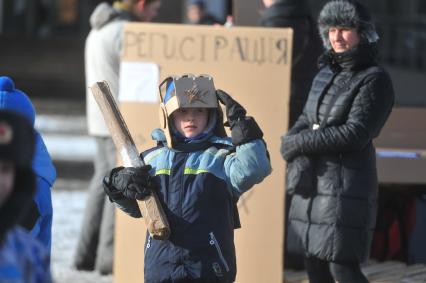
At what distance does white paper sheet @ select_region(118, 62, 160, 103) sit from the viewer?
241 inches

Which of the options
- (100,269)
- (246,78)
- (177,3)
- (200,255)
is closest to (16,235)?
(200,255)

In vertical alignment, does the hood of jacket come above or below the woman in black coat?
above

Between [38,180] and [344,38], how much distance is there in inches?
66.9

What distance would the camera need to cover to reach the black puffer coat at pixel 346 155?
5094 millimetres

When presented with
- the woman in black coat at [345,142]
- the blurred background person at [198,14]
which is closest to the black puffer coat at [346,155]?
the woman in black coat at [345,142]

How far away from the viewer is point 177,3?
822 inches

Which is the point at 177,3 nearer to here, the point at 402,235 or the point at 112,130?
the point at 402,235

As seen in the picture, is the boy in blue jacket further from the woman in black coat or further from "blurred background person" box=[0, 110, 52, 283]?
"blurred background person" box=[0, 110, 52, 283]

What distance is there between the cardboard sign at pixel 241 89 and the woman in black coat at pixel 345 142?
2.73ft

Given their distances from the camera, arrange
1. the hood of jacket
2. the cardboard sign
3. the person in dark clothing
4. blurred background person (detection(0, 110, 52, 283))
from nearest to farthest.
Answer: blurred background person (detection(0, 110, 52, 283)) → the cardboard sign → the person in dark clothing → the hood of jacket

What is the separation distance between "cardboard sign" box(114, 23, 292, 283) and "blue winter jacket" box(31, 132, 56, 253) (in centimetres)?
183

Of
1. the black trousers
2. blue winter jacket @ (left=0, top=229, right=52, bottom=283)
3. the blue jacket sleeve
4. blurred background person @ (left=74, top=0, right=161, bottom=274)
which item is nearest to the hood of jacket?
blurred background person @ (left=74, top=0, right=161, bottom=274)

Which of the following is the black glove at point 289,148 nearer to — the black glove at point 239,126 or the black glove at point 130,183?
the black glove at point 239,126

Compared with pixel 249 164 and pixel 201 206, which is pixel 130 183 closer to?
pixel 201 206
